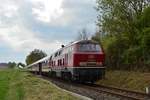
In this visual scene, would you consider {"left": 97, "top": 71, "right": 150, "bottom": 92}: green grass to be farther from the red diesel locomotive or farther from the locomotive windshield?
the locomotive windshield

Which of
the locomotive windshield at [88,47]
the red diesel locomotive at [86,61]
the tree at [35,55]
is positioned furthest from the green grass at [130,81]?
the tree at [35,55]

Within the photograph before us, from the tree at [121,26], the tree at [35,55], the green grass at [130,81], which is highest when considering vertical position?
the tree at [35,55]

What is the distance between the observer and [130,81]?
3434cm

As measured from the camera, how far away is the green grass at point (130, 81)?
31.2 m

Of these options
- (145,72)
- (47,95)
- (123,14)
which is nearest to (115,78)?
(145,72)

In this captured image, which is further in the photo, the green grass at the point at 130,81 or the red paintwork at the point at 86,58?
the red paintwork at the point at 86,58

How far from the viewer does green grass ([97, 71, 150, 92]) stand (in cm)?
3119

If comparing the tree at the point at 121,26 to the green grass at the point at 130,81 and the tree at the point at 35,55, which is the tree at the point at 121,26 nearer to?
the green grass at the point at 130,81

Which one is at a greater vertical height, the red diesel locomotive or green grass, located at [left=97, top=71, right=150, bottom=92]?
the red diesel locomotive

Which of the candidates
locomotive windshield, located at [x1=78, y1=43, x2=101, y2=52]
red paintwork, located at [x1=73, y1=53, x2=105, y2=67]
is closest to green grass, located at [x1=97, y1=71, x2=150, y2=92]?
red paintwork, located at [x1=73, y1=53, x2=105, y2=67]

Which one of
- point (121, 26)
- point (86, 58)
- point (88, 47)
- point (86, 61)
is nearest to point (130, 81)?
point (86, 61)

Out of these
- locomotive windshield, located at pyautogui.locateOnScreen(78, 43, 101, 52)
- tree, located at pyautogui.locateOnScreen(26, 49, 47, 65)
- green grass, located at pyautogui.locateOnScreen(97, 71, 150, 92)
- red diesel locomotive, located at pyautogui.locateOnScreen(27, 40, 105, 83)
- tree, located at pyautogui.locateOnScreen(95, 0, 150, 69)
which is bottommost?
green grass, located at pyautogui.locateOnScreen(97, 71, 150, 92)

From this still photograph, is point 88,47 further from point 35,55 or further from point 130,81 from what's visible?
point 35,55

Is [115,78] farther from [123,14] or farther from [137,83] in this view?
[123,14]
